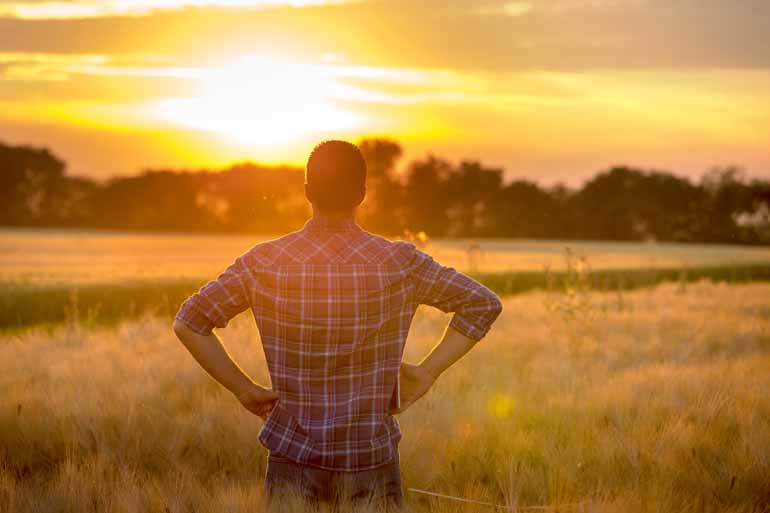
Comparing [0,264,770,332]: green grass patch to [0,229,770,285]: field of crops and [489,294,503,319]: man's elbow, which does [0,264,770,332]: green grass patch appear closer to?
[0,229,770,285]: field of crops

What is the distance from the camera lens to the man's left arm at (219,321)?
Result: 10.1ft

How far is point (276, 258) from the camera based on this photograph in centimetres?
311

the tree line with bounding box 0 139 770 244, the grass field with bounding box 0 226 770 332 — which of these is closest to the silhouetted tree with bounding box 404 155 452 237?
the tree line with bounding box 0 139 770 244

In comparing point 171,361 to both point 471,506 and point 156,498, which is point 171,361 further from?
point 471,506

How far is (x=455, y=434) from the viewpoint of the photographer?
4.79 meters

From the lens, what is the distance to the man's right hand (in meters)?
3.30

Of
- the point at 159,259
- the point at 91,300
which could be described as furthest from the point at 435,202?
the point at 91,300

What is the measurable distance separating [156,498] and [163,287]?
12.1m

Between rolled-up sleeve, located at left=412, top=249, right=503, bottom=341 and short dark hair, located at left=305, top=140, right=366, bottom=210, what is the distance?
1.16 feet

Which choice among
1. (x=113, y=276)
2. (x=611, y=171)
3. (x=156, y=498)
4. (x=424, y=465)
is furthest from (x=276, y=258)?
(x=611, y=171)

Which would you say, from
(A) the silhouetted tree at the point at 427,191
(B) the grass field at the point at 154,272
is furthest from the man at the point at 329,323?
(A) the silhouetted tree at the point at 427,191

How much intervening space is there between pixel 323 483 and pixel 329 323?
2.16 feet

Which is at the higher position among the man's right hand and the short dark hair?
the short dark hair

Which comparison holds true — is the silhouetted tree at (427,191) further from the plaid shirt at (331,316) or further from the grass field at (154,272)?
the plaid shirt at (331,316)
